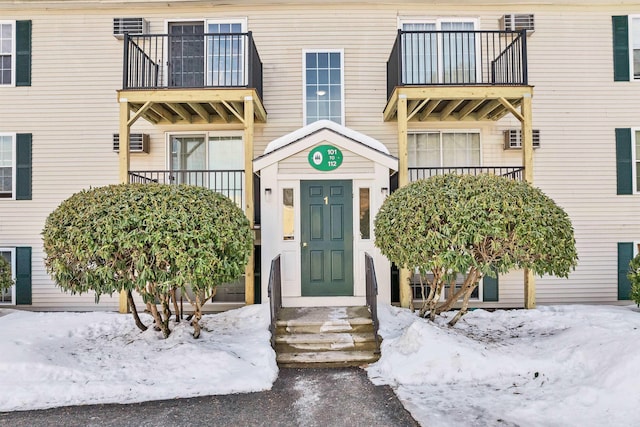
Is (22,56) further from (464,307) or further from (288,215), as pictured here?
(464,307)

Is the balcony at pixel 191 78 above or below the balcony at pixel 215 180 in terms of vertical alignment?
above

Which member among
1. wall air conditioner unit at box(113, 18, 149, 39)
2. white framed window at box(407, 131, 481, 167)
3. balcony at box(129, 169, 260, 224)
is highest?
wall air conditioner unit at box(113, 18, 149, 39)

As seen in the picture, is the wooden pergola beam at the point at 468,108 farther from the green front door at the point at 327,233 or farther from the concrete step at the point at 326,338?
the concrete step at the point at 326,338

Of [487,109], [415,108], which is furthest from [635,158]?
[415,108]

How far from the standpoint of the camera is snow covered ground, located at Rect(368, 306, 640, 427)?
12.8 ft

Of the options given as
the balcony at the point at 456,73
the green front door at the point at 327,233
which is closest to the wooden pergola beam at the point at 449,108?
the balcony at the point at 456,73

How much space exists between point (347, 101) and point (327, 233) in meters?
3.03

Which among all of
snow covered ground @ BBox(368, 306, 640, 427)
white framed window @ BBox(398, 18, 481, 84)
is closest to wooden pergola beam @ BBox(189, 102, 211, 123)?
white framed window @ BBox(398, 18, 481, 84)

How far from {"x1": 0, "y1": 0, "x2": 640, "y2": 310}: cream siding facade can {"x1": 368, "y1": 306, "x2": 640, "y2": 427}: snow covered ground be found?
9.71 feet

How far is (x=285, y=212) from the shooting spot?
23.7 feet

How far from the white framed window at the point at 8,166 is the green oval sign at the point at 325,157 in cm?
628

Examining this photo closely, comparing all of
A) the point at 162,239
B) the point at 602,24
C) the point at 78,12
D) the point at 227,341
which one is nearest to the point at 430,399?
the point at 227,341

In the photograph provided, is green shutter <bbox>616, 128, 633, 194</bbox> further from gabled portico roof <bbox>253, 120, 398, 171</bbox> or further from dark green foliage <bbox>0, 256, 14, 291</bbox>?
dark green foliage <bbox>0, 256, 14, 291</bbox>

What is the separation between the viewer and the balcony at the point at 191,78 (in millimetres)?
7215
